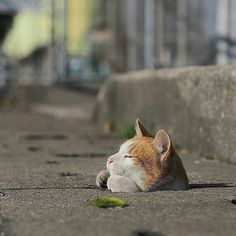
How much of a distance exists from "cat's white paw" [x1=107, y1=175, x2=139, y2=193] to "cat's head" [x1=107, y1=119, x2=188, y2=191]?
0.03m

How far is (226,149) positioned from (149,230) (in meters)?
2.95

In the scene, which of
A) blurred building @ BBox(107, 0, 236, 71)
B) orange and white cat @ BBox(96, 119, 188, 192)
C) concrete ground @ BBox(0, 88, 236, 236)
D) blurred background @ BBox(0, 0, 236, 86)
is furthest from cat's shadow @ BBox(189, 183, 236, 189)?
blurred building @ BBox(107, 0, 236, 71)

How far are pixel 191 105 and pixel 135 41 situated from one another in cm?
932

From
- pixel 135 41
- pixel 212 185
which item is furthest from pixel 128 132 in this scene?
pixel 135 41

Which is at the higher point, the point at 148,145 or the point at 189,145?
the point at 148,145

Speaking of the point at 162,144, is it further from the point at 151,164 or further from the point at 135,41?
the point at 135,41

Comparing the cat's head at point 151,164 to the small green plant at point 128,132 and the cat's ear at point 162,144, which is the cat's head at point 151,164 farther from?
the small green plant at point 128,132

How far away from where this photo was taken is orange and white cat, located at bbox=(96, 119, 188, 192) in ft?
13.3

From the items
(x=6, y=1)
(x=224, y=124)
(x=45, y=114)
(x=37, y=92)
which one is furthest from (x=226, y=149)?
(x=6, y=1)

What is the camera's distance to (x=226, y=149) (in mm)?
5930

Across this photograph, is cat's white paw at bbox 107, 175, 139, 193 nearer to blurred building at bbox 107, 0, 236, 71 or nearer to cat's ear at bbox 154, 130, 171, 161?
cat's ear at bbox 154, 130, 171, 161

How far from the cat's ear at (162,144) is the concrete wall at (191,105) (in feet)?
5.67

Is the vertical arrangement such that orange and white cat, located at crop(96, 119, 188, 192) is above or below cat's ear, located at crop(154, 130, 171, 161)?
below

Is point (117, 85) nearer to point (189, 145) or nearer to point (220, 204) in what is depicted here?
point (189, 145)
